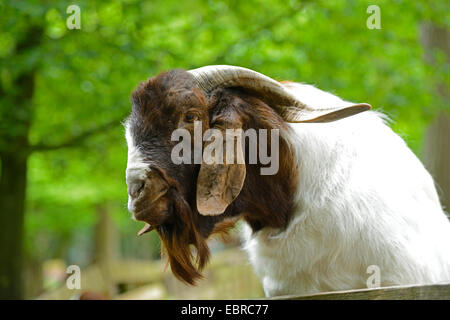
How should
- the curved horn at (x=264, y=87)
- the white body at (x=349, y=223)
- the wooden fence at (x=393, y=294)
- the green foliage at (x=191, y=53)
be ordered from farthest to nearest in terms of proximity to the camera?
the green foliage at (x=191, y=53) → the white body at (x=349, y=223) → the curved horn at (x=264, y=87) → the wooden fence at (x=393, y=294)

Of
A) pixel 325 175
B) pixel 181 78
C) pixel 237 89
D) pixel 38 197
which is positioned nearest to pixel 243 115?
pixel 237 89

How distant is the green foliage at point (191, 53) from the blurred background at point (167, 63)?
2 centimetres

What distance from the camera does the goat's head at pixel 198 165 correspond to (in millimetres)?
2934

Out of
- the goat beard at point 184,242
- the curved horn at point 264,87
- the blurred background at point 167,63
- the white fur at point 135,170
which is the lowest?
the goat beard at point 184,242

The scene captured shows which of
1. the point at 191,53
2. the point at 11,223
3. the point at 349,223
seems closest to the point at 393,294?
the point at 349,223

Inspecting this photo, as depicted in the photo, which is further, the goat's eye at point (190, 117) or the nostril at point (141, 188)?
the goat's eye at point (190, 117)

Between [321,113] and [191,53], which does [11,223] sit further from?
[321,113]

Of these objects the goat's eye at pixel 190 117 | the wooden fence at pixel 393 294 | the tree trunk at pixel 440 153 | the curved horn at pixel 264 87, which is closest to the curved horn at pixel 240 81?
the curved horn at pixel 264 87

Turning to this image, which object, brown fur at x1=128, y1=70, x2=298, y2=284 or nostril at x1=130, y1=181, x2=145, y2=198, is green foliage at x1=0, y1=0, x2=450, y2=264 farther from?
nostril at x1=130, y1=181, x2=145, y2=198

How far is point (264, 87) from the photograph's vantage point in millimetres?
3271

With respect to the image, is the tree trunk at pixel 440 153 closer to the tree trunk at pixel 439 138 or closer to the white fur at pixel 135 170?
the tree trunk at pixel 439 138

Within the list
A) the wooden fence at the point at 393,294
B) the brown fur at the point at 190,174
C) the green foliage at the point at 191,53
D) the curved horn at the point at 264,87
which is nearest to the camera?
the wooden fence at the point at 393,294
